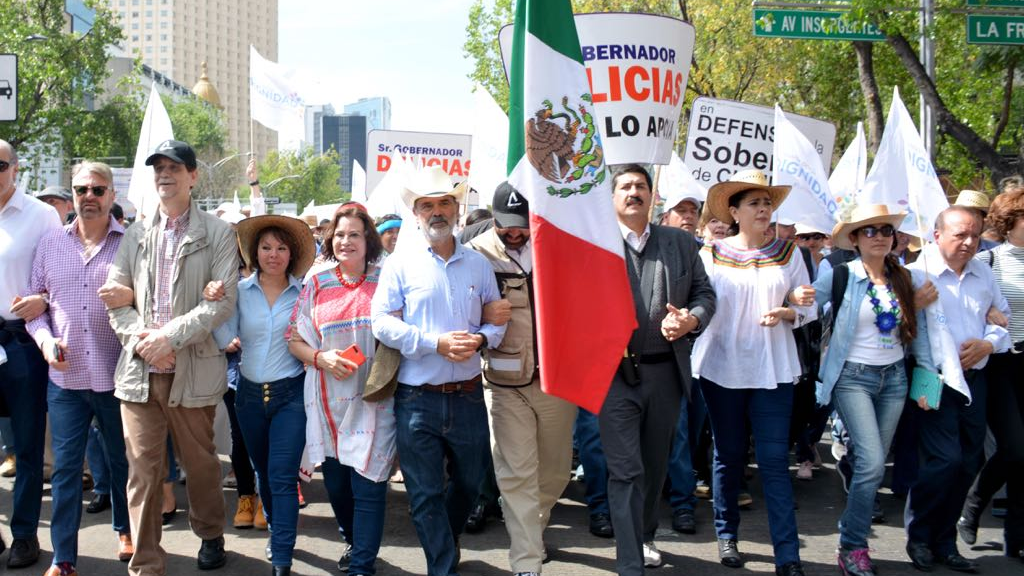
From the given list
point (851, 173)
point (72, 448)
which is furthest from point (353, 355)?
point (851, 173)

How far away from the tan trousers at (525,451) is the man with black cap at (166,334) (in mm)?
1549

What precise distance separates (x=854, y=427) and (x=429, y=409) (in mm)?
2325

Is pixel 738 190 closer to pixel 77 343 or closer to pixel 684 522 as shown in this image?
pixel 684 522

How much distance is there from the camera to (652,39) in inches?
235

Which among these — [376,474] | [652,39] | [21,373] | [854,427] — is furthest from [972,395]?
[21,373]

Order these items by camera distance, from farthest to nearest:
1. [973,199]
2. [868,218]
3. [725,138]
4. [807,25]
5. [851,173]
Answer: [807,25]
[851,173]
[725,138]
[973,199]
[868,218]

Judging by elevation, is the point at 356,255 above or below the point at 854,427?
above

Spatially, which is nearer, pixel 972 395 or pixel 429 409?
pixel 429 409

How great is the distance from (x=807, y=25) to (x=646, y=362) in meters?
8.75

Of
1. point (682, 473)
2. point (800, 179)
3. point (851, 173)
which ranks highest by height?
point (851, 173)

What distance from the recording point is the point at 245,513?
6.31m

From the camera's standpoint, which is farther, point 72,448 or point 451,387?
point 72,448

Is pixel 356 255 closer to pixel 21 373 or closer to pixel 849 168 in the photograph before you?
pixel 21 373

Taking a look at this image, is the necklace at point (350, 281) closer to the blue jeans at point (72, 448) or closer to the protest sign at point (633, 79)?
the blue jeans at point (72, 448)
